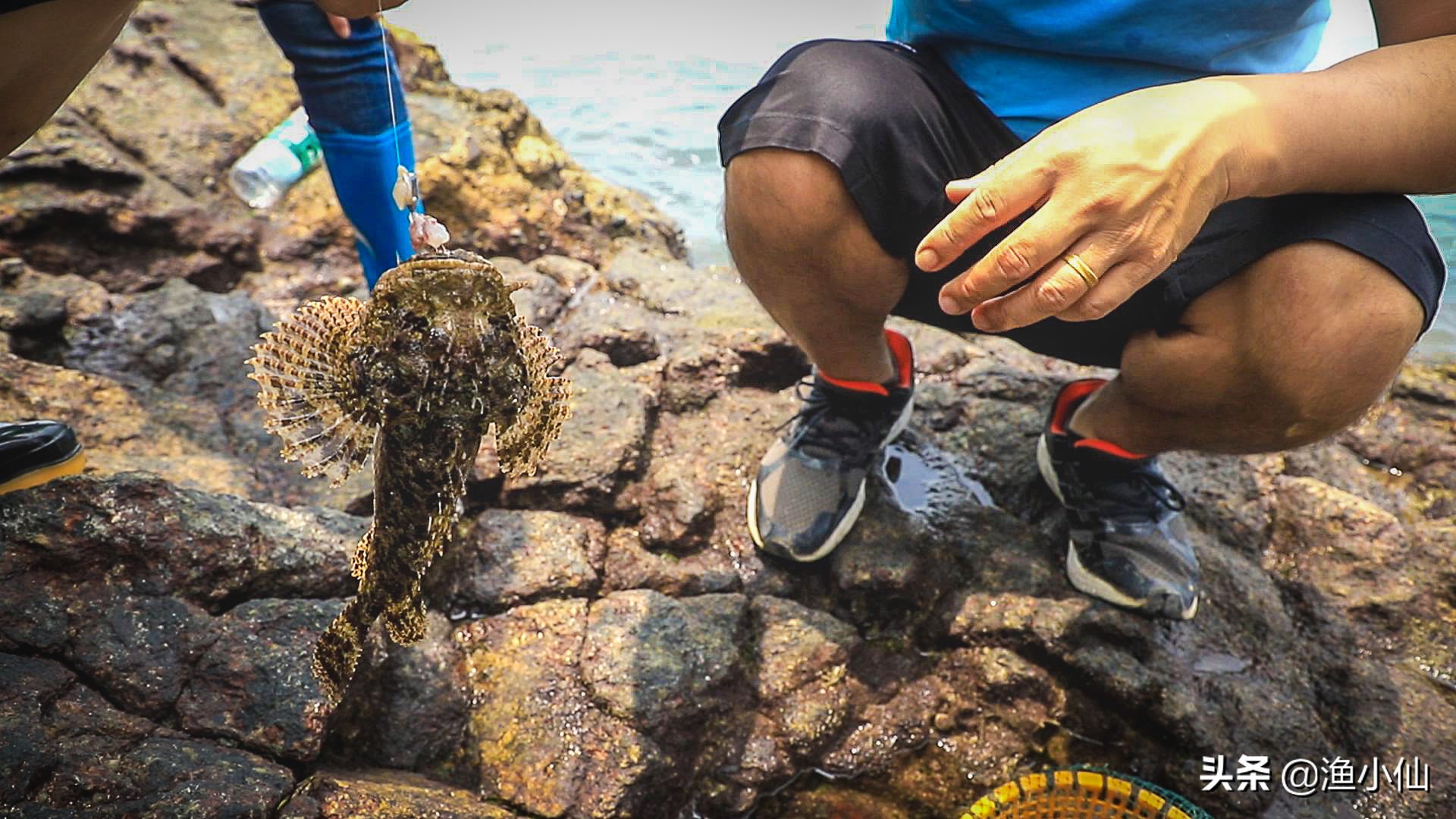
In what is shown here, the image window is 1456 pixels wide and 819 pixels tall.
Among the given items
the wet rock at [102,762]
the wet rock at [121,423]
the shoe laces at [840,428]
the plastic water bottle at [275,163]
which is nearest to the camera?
the wet rock at [102,762]

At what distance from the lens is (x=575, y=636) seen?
284cm

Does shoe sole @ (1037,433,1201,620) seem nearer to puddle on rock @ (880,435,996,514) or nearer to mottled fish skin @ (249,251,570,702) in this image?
puddle on rock @ (880,435,996,514)

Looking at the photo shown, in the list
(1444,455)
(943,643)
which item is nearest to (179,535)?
(943,643)

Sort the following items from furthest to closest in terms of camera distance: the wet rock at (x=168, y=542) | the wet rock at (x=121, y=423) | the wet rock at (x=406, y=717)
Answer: the wet rock at (x=121, y=423)
the wet rock at (x=406, y=717)
the wet rock at (x=168, y=542)

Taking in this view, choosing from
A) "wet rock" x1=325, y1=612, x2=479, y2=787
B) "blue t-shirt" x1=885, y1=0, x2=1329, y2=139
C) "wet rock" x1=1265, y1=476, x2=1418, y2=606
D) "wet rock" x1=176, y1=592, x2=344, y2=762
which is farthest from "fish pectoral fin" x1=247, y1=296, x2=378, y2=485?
"wet rock" x1=1265, y1=476, x2=1418, y2=606

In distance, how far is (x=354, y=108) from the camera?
3.26 m

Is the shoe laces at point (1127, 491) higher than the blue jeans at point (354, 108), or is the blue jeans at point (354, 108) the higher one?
the blue jeans at point (354, 108)

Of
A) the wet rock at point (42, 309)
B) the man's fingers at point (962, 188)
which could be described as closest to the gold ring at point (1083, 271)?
the man's fingers at point (962, 188)

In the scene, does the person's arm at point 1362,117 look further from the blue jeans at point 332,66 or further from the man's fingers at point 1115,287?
the blue jeans at point 332,66

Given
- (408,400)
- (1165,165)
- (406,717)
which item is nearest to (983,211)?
(1165,165)

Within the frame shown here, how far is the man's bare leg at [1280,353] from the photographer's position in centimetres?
224

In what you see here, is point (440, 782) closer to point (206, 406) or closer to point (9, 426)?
point (9, 426)

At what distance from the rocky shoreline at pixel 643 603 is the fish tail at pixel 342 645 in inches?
4.0

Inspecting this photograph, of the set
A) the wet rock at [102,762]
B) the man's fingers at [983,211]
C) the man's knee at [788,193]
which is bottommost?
the wet rock at [102,762]
